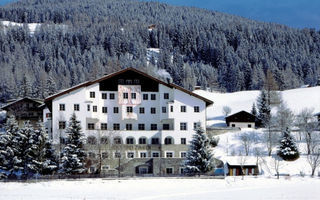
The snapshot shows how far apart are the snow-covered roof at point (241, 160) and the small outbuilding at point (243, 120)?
2585 centimetres

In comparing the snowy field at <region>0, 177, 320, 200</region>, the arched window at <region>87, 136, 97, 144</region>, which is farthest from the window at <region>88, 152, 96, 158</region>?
the snowy field at <region>0, 177, 320, 200</region>

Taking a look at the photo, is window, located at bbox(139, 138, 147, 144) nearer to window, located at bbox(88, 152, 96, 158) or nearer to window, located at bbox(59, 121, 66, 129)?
window, located at bbox(88, 152, 96, 158)

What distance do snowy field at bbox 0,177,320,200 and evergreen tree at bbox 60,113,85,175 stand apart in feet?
10.6

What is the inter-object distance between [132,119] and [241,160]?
54.5 feet

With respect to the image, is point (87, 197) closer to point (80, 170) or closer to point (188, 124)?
point (80, 170)

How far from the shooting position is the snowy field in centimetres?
3888

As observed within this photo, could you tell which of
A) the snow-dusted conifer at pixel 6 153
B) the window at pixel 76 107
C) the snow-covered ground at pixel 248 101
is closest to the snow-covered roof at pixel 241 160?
the window at pixel 76 107

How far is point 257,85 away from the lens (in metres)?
146

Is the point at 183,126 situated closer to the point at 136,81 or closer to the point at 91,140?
the point at 136,81

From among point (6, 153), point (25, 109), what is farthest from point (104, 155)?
point (25, 109)

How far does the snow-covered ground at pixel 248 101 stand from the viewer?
307ft

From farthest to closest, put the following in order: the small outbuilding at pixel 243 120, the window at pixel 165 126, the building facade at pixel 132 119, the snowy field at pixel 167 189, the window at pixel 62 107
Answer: the small outbuilding at pixel 243 120
the window at pixel 165 126
the window at pixel 62 107
the building facade at pixel 132 119
the snowy field at pixel 167 189

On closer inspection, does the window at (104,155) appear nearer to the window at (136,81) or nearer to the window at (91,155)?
the window at (91,155)

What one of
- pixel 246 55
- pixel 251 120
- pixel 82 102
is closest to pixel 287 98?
pixel 251 120
